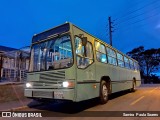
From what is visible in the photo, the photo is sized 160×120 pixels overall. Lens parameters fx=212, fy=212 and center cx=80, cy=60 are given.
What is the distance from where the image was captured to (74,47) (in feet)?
26.6

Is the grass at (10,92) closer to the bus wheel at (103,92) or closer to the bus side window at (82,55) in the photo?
the bus wheel at (103,92)

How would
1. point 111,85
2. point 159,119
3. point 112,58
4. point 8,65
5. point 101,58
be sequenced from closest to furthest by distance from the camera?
point 159,119 < point 101,58 < point 111,85 < point 112,58 < point 8,65

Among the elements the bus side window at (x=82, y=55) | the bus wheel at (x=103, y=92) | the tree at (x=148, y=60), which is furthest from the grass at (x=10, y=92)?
the tree at (x=148, y=60)

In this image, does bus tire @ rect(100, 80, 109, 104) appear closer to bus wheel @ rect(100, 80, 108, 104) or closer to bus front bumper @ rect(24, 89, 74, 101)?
bus wheel @ rect(100, 80, 108, 104)

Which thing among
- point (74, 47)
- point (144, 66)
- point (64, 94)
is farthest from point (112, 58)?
point (144, 66)

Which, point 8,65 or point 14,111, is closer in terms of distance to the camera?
→ point 14,111

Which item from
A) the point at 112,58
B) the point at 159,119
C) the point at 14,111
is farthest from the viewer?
the point at 112,58

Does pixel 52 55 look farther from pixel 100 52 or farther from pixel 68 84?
pixel 100 52

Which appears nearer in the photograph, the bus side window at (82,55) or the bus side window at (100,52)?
the bus side window at (82,55)

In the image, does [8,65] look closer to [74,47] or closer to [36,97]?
[36,97]

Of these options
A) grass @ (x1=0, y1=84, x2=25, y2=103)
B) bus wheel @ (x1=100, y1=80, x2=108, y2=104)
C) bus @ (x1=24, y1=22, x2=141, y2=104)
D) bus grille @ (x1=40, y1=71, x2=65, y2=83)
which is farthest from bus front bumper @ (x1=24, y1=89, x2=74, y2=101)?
grass @ (x1=0, y1=84, x2=25, y2=103)

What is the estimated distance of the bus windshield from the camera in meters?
8.25

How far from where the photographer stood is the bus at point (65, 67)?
779cm

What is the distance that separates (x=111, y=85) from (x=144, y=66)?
166ft
